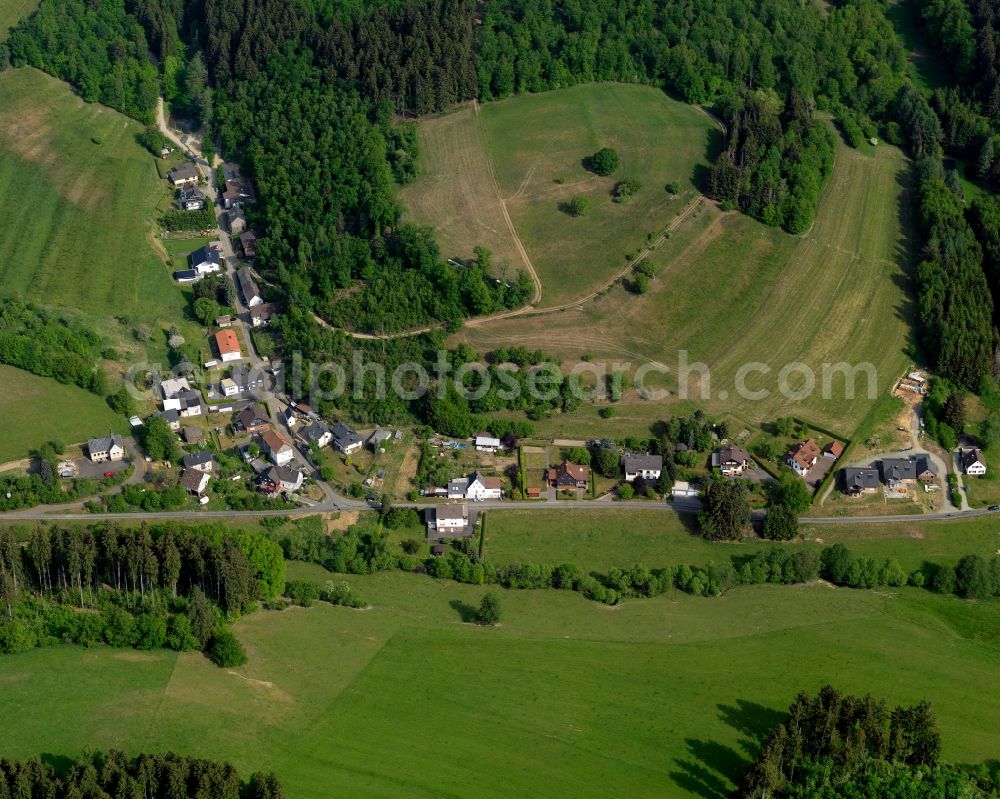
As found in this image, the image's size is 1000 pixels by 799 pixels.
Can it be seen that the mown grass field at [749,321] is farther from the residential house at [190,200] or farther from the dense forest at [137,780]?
the dense forest at [137,780]

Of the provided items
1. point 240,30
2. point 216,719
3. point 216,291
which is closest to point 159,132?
point 240,30

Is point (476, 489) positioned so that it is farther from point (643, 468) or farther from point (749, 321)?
point (749, 321)

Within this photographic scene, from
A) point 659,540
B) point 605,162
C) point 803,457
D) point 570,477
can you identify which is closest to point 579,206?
point 605,162

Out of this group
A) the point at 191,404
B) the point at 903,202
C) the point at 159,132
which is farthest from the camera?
the point at 159,132

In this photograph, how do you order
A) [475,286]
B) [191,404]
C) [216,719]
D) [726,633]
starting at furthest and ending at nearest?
[475,286], [191,404], [726,633], [216,719]

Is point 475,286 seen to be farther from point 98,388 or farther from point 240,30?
point 240,30

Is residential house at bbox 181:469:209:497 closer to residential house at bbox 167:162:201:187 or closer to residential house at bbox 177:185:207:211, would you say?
residential house at bbox 177:185:207:211
